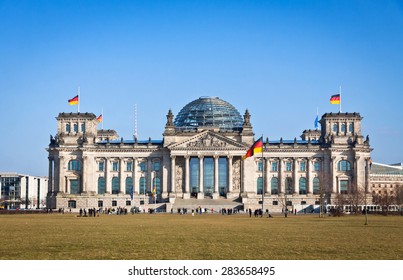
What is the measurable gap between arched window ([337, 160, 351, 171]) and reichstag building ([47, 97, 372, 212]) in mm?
233

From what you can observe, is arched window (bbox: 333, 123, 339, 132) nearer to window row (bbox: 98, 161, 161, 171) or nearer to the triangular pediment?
the triangular pediment

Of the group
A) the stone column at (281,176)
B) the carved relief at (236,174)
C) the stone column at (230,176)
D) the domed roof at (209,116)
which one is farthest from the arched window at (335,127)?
the stone column at (230,176)

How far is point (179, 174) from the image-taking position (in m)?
162

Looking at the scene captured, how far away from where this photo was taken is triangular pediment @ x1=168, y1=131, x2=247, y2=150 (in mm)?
157250

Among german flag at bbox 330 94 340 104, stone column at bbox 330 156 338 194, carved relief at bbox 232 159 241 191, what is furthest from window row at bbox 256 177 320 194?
german flag at bbox 330 94 340 104

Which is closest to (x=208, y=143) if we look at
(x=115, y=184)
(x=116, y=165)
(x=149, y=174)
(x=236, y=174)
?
(x=236, y=174)

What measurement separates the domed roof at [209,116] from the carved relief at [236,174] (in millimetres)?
9434

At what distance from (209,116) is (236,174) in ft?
58.1

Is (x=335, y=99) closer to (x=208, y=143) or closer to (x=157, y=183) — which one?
(x=208, y=143)

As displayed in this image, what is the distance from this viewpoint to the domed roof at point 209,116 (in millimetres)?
169000

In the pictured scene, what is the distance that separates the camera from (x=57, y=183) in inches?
6304

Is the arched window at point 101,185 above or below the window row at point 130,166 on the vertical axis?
below

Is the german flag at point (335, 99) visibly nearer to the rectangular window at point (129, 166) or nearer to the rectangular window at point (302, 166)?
the rectangular window at point (302, 166)

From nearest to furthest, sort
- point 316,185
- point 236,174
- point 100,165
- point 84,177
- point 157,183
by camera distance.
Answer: point 84,177
point 236,174
point 316,185
point 157,183
point 100,165
